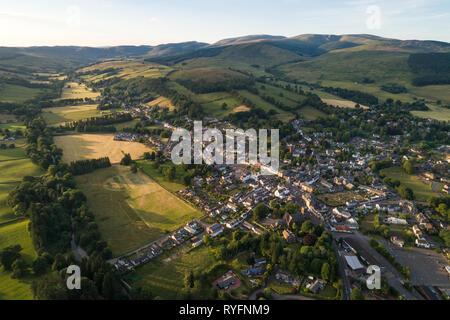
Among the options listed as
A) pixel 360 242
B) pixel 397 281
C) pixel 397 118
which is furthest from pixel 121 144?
pixel 397 118

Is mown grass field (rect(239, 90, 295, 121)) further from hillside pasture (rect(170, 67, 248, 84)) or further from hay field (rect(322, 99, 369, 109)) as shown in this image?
hay field (rect(322, 99, 369, 109))

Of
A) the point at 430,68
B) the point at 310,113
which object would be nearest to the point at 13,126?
the point at 310,113

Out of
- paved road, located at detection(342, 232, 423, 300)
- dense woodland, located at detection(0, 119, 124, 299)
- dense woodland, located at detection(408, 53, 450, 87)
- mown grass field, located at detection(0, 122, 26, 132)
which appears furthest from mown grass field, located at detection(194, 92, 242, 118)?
dense woodland, located at detection(408, 53, 450, 87)

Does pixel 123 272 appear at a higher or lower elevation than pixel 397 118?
lower

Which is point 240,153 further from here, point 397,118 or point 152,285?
point 397,118

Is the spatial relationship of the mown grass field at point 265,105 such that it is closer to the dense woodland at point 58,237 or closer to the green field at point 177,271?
the dense woodland at point 58,237
